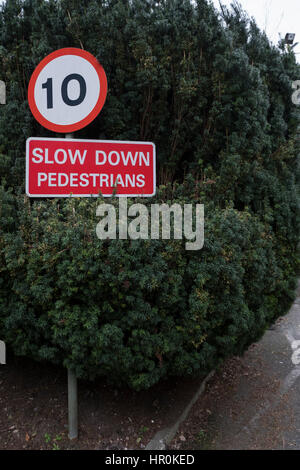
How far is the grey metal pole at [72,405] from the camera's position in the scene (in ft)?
8.70

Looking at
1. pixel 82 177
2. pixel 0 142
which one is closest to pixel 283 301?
pixel 82 177

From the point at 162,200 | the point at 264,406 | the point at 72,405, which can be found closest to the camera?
the point at 72,405

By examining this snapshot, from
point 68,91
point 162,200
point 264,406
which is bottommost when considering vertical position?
point 264,406

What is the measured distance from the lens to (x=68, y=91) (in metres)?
2.76

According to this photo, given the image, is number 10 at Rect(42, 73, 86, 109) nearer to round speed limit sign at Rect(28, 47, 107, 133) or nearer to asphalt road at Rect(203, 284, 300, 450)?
round speed limit sign at Rect(28, 47, 107, 133)

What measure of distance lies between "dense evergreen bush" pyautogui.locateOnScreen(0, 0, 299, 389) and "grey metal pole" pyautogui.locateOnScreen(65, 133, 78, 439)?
24cm

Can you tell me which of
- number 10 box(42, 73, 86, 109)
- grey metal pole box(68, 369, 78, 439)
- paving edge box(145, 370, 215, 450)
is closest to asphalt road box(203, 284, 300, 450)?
paving edge box(145, 370, 215, 450)

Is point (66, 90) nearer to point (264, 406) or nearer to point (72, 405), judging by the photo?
point (72, 405)

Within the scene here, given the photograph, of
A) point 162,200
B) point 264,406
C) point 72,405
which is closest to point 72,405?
point 72,405

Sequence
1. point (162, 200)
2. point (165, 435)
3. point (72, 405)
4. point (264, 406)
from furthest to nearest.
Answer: point (264, 406) → point (162, 200) → point (165, 435) → point (72, 405)

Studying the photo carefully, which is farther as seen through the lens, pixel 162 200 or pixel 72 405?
pixel 162 200

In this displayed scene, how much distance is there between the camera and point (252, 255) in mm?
2836

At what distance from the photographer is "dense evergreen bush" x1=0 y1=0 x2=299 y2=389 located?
92.2 inches

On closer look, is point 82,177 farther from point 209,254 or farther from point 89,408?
point 89,408
